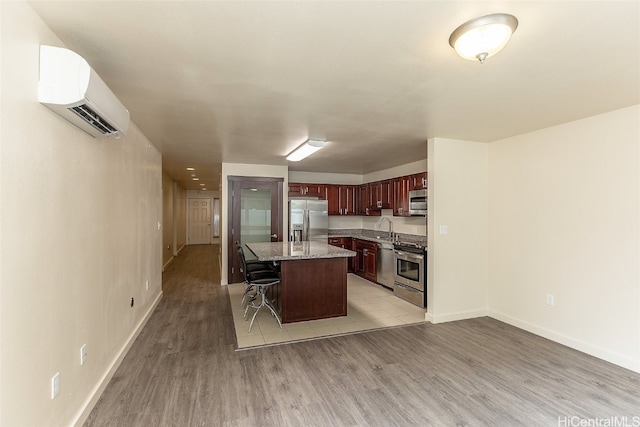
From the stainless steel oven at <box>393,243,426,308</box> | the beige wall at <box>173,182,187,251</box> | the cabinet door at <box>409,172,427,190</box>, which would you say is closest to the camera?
the stainless steel oven at <box>393,243,426,308</box>

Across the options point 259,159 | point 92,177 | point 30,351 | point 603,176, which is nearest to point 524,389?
point 603,176

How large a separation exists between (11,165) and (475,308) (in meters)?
4.81

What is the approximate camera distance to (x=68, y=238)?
6.02 ft

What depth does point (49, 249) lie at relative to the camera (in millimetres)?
1616

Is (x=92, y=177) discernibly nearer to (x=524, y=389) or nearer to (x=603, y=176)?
(x=524, y=389)

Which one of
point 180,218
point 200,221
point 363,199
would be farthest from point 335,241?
point 200,221

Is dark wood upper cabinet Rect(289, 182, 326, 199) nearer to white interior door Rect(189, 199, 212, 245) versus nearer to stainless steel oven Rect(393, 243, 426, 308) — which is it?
stainless steel oven Rect(393, 243, 426, 308)

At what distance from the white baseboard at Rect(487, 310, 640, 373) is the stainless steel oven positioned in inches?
41.0

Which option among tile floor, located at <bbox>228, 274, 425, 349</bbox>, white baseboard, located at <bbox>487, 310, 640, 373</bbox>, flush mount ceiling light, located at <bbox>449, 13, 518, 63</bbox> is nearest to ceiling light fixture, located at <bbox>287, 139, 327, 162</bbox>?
tile floor, located at <bbox>228, 274, 425, 349</bbox>

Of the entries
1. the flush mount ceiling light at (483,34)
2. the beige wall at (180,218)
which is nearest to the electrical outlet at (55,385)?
the flush mount ceiling light at (483,34)

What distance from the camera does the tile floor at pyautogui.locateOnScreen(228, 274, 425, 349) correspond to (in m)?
3.41

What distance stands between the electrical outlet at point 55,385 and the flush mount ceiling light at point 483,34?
114 inches

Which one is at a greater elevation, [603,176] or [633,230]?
[603,176]

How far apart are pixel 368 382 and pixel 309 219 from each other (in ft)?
13.8
